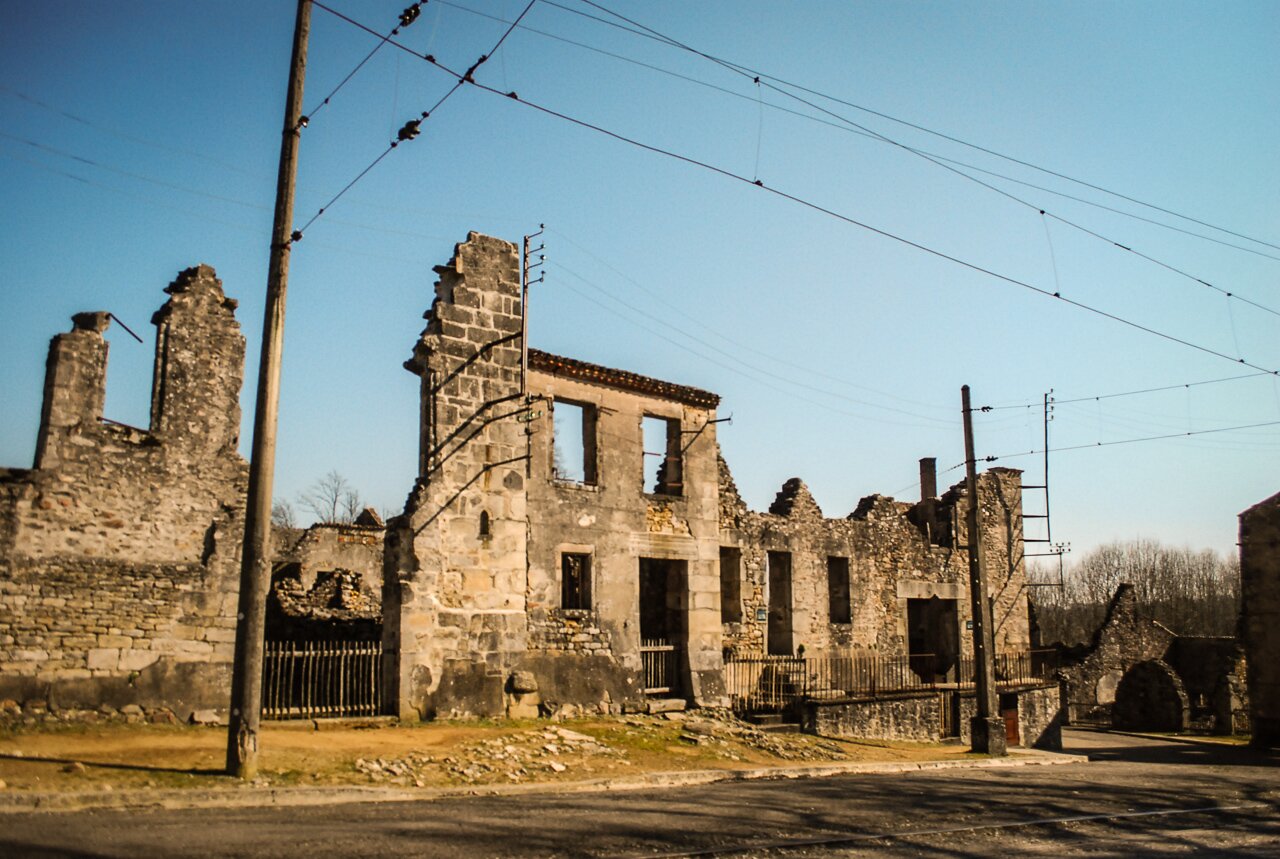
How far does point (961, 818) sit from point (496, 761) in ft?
19.8

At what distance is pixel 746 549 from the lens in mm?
24797

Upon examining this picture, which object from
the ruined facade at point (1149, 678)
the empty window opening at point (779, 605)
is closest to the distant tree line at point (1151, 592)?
the ruined facade at point (1149, 678)

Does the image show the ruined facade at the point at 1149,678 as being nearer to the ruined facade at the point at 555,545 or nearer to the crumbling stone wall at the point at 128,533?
the ruined facade at the point at 555,545

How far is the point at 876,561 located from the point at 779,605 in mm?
4050

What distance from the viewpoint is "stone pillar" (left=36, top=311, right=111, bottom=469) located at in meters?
15.3

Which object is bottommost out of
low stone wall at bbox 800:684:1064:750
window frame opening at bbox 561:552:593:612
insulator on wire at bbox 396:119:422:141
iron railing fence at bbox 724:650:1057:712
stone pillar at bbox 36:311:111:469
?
low stone wall at bbox 800:684:1064:750

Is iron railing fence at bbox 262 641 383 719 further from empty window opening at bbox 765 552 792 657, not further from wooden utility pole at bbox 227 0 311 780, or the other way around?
empty window opening at bbox 765 552 792 657

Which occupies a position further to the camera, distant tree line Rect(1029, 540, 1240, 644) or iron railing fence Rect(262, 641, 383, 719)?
distant tree line Rect(1029, 540, 1240, 644)

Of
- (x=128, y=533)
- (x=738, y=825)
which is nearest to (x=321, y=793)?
(x=738, y=825)

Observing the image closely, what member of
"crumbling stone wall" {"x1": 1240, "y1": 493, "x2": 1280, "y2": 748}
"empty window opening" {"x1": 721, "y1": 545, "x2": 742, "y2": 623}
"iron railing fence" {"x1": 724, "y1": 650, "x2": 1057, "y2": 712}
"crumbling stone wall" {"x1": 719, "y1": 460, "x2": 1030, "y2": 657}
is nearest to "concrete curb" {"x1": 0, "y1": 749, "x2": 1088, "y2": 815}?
"iron railing fence" {"x1": 724, "y1": 650, "x2": 1057, "y2": 712}

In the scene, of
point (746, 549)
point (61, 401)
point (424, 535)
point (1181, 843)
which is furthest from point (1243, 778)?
point (61, 401)

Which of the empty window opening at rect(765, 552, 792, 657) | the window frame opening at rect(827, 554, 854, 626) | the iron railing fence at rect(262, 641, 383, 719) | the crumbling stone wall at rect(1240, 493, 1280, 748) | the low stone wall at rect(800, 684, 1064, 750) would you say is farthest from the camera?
the window frame opening at rect(827, 554, 854, 626)

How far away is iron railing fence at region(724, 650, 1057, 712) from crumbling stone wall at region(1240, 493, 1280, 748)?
6367 mm

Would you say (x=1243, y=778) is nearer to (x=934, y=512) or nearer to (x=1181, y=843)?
(x=1181, y=843)
